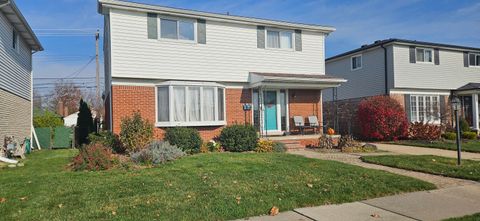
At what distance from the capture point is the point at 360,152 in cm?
1427

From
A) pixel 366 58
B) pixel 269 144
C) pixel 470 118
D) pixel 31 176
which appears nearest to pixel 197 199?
pixel 31 176

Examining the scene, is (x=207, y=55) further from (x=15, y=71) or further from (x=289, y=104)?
(x=15, y=71)

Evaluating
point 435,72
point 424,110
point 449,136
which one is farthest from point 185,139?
point 435,72

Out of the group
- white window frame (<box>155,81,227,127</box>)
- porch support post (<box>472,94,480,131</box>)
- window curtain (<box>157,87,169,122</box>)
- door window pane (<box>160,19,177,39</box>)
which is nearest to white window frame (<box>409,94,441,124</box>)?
porch support post (<box>472,94,480,131</box>)

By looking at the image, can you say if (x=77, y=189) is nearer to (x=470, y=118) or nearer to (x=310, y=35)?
(x=310, y=35)

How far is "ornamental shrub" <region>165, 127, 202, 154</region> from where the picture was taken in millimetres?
13022

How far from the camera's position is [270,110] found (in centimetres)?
1686

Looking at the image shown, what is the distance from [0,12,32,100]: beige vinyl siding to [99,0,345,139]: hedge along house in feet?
12.5

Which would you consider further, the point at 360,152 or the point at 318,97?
the point at 318,97

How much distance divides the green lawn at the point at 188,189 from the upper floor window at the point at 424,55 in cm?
1599

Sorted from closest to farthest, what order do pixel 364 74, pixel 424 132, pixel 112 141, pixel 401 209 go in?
pixel 401 209 → pixel 112 141 → pixel 424 132 → pixel 364 74

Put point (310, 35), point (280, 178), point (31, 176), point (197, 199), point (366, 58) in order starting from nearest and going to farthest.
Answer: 1. point (197, 199)
2. point (280, 178)
3. point (31, 176)
4. point (310, 35)
5. point (366, 58)

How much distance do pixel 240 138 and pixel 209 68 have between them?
3.39m

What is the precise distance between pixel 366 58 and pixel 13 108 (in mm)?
19816
